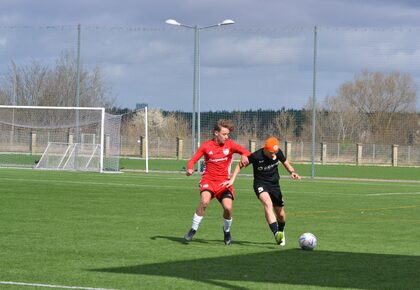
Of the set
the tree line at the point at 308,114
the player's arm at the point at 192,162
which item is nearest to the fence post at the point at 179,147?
the tree line at the point at 308,114

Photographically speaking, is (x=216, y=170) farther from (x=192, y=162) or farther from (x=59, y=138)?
(x=59, y=138)

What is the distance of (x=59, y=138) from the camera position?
50.9m

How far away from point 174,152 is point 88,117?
25404 mm

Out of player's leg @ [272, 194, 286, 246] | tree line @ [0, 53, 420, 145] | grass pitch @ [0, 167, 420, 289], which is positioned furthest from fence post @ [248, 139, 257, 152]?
player's leg @ [272, 194, 286, 246]

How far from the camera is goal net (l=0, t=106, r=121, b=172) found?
160ft

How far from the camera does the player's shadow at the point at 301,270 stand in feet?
36.0

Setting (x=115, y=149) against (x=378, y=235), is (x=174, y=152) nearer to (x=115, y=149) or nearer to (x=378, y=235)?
(x=115, y=149)

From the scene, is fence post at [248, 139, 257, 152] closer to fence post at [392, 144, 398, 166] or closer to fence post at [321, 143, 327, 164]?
fence post at [321, 143, 327, 164]

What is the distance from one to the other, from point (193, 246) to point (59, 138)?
37062 mm

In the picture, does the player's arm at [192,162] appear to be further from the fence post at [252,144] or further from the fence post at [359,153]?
the fence post at [359,153]

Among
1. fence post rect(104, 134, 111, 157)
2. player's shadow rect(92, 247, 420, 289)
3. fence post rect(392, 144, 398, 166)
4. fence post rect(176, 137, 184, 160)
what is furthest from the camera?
fence post rect(176, 137, 184, 160)

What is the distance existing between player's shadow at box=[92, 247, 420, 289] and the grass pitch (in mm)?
13

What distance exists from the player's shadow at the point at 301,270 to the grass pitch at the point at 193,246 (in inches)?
0.5

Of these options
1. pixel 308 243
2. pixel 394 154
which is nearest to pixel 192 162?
pixel 308 243
